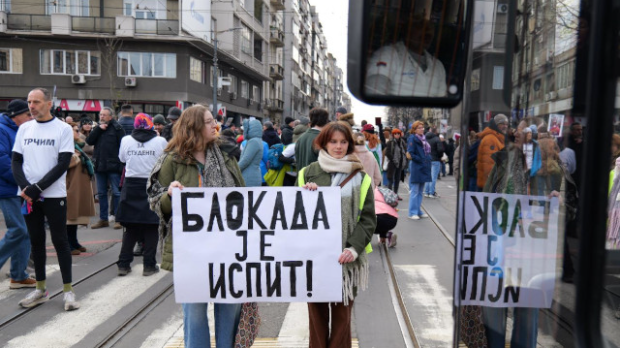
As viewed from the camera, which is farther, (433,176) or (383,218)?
(433,176)

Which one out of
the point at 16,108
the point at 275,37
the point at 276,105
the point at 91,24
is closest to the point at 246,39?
the point at 275,37

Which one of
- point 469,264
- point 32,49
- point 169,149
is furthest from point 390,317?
point 32,49

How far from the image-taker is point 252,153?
7.25 m

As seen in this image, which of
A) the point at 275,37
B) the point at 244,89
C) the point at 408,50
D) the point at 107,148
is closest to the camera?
the point at 408,50

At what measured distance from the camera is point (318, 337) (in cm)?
350

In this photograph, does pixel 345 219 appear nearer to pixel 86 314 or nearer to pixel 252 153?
pixel 86 314

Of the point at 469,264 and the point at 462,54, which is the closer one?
the point at 462,54

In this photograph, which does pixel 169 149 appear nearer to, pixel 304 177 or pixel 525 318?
pixel 304 177

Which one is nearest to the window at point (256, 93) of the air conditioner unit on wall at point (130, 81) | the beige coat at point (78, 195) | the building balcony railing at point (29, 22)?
the air conditioner unit on wall at point (130, 81)

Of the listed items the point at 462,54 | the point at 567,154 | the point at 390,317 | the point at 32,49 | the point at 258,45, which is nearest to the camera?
the point at 567,154

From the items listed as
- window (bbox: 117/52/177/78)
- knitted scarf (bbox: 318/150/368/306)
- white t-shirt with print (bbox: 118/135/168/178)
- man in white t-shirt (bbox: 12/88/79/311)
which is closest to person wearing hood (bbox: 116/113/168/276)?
white t-shirt with print (bbox: 118/135/168/178)

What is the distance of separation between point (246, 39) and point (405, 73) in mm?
42104

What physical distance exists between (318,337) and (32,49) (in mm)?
33872

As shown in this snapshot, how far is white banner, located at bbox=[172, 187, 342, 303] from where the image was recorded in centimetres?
325
